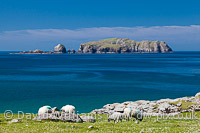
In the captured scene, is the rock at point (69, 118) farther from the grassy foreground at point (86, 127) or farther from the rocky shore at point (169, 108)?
the rocky shore at point (169, 108)

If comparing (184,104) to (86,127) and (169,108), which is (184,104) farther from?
(86,127)

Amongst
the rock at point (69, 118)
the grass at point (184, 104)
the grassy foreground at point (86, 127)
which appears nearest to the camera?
the grassy foreground at point (86, 127)

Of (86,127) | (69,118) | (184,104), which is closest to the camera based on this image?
(86,127)

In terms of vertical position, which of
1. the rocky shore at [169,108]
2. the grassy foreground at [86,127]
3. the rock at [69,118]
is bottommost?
the rocky shore at [169,108]

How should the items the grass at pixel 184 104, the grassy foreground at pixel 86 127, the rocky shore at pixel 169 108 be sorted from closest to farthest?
the grassy foreground at pixel 86 127 < the rocky shore at pixel 169 108 < the grass at pixel 184 104

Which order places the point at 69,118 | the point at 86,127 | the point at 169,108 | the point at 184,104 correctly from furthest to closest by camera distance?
the point at 184,104 → the point at 169,108 → the point at 69,118 → the point at 86,127

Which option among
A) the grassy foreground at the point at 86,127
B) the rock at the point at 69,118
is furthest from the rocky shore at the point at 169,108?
the grassy foreground at the point at 86,127

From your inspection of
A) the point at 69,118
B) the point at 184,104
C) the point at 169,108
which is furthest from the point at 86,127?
the point at 184,104

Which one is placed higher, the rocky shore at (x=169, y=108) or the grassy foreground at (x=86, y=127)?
the grassy foreground at (x=86, y=127)

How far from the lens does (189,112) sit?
41375mm

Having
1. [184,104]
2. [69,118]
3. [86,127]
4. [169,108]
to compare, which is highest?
[86,127]

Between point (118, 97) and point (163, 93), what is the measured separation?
17.1m

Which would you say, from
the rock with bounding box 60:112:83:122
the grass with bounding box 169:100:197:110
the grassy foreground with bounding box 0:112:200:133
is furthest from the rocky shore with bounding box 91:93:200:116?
the grassy foreground with bounding box 0:112:200:133

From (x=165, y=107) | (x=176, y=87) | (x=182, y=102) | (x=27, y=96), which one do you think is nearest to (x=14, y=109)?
(x=27, y=96)
